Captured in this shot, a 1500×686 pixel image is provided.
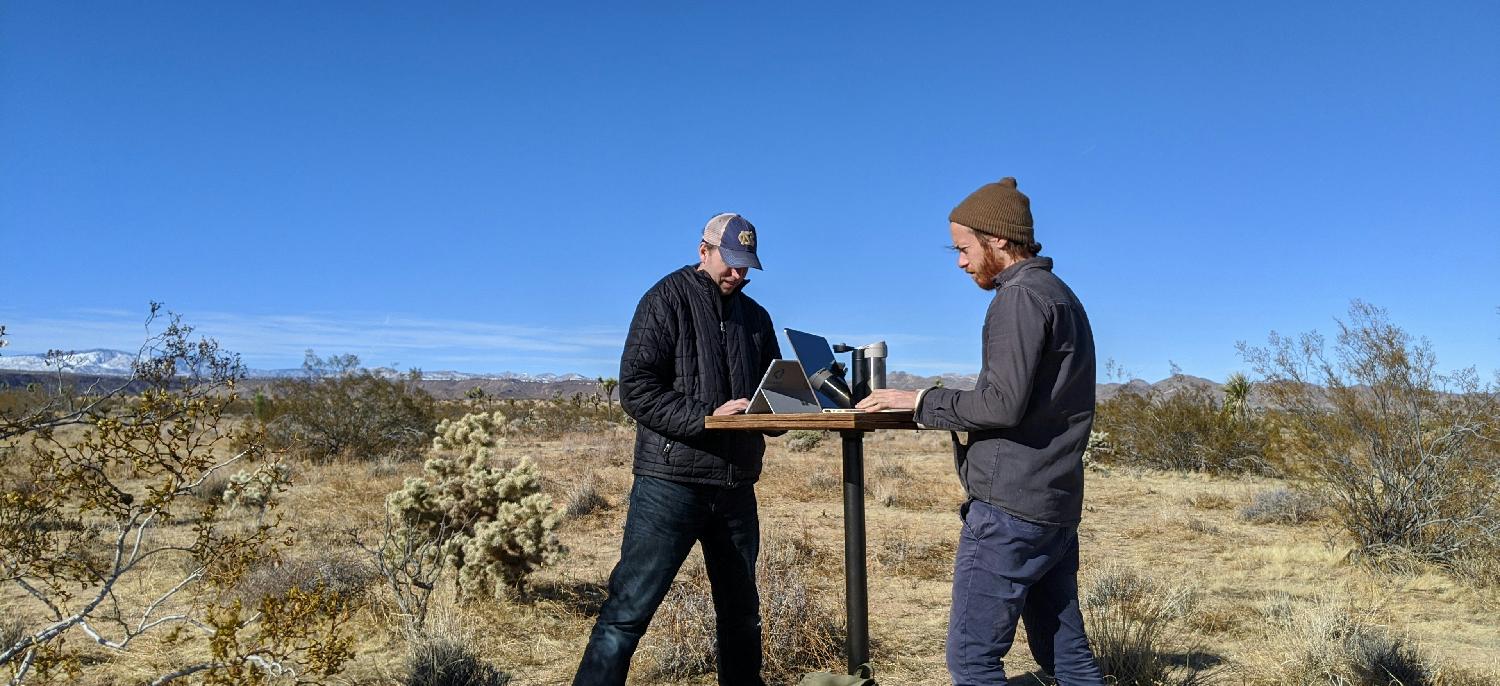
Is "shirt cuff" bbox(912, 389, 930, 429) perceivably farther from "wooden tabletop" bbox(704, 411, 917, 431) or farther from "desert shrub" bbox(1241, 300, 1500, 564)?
"desert shrub" bbox(1241, 300, 1500, 564)

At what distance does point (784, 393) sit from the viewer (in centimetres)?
289

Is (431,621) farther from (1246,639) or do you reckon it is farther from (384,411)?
(384,411)

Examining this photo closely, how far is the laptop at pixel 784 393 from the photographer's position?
283cm

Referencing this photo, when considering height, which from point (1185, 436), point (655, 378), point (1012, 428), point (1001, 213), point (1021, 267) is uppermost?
point (1001, 213)

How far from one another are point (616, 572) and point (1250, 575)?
5943 millimetres

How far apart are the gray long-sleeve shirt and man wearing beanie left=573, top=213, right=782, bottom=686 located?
85 cm

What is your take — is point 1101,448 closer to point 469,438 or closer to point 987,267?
point 469,438

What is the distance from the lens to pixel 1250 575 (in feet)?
23.5

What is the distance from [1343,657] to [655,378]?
132 inches

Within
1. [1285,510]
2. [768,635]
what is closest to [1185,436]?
[1285,510]

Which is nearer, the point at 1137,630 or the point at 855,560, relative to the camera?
the point at 855,560

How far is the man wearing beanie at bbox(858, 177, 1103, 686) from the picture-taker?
8.01 feet

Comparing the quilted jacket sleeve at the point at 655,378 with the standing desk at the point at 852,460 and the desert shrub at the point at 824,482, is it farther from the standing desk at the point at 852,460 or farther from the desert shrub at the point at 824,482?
the desert shrub at the point at 824,482

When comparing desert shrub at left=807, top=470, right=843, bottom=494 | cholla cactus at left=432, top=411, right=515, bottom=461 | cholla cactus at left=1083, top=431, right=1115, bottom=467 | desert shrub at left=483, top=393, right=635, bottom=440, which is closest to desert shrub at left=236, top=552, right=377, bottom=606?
cholla cactus at left=432, top=411, right=515, bottom=461
